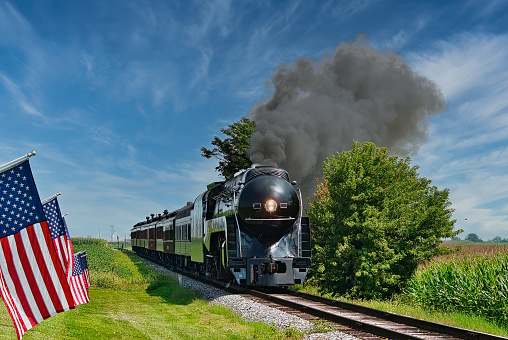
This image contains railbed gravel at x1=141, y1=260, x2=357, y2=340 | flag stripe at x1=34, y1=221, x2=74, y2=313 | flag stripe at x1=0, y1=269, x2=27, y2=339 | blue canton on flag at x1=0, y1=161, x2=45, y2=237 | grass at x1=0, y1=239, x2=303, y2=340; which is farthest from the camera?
grass at x1=0, y1=239, x2=303, y2=340

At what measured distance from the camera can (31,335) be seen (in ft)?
29.1

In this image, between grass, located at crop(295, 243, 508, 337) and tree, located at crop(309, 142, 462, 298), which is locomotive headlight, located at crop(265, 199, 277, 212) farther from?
grass, located at crop(295, 243, 508, 337)

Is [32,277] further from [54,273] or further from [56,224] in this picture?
[56,224]

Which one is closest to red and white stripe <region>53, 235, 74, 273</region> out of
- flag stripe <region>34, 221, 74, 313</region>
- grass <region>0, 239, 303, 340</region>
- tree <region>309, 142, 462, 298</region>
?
grass <region>0, 239, 303, 340</region>

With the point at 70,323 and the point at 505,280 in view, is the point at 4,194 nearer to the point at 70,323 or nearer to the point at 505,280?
the point at 70,323

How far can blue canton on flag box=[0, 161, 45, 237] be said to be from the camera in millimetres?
6938

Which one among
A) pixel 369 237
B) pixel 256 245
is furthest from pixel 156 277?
pixel 369 237

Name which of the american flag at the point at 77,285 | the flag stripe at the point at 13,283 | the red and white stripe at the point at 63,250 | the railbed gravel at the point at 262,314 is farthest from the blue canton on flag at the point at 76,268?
the flag stripe at the point at 13,283

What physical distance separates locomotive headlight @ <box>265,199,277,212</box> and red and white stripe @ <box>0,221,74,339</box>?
8.65m

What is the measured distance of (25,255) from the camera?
7098mm

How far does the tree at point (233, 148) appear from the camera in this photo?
141 feet

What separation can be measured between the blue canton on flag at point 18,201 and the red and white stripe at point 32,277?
0.39 ft

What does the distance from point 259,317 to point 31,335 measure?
517 cm

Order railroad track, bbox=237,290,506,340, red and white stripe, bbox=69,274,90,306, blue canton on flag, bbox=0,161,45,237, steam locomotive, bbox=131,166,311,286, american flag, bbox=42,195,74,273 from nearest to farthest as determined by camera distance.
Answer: blue canton on flag, bbox=0,161,45,237 < railroad track, bbox=237,290,506,340 < american flag, bbox=42,195,74,273 < red and white stripe, bbox=69,274,90,306 < steam locomotive, bbox=131,166,311,286
